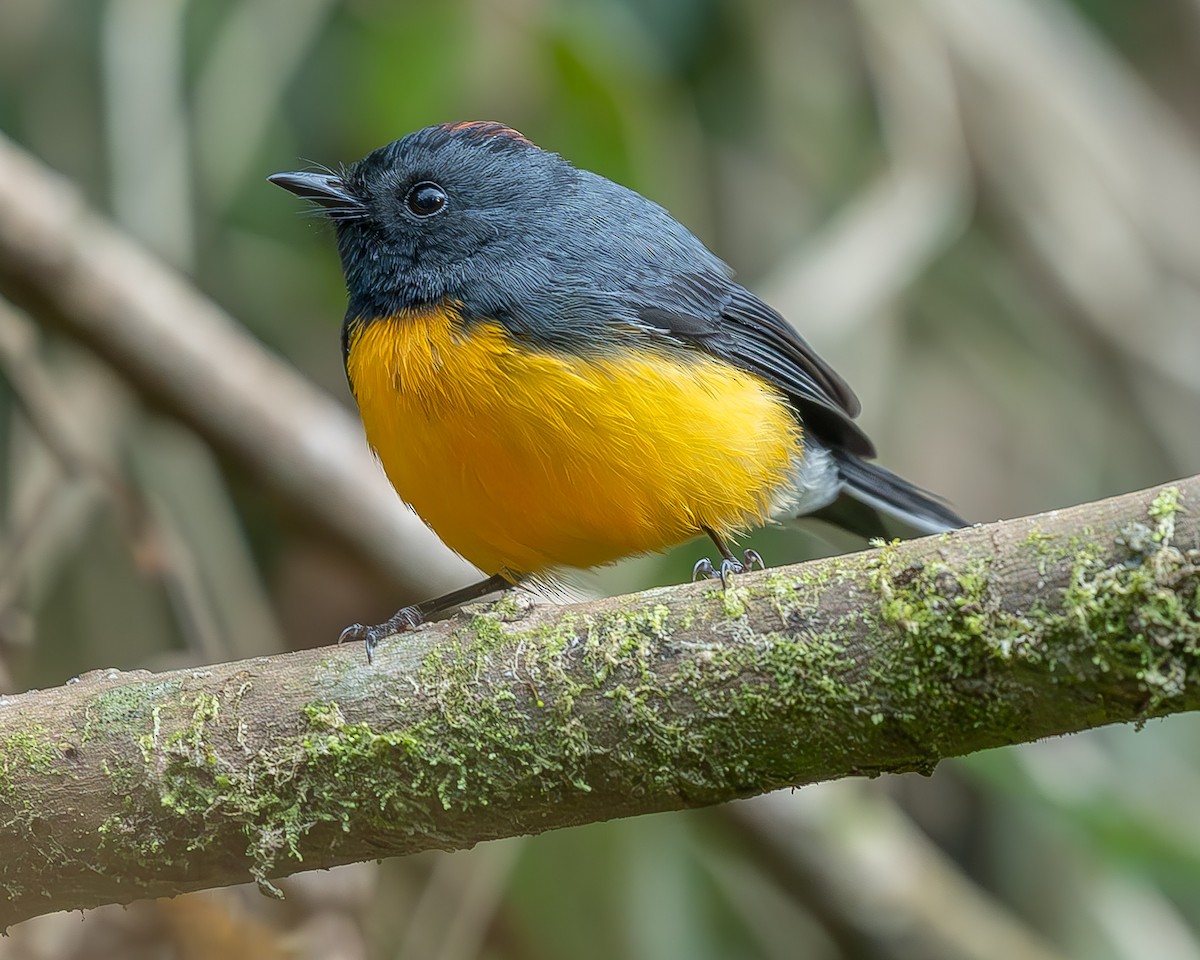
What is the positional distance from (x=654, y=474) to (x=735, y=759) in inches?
45.5

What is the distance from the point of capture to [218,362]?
4277mm

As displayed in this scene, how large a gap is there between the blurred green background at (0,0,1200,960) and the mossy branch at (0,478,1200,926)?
1.77m

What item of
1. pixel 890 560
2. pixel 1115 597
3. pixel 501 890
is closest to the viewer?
pixel 1115 597

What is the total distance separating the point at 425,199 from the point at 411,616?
A: 121cm

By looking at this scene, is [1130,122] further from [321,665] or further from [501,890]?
[321,665]

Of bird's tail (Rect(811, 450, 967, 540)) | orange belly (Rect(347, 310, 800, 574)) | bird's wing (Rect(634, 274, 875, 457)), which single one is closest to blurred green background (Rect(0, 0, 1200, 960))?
bird's tail (Rect(811, 450, 967, 540))


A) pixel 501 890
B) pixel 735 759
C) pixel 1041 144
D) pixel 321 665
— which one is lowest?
pixel 501 890

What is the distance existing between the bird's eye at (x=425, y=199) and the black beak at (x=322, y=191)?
13cm

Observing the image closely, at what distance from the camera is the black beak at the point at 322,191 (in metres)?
3.60

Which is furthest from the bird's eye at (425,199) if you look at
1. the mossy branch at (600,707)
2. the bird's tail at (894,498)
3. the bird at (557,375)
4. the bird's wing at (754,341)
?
the mossy branch at (600,707)

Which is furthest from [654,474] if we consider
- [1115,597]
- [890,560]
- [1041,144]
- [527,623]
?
[1041,144]

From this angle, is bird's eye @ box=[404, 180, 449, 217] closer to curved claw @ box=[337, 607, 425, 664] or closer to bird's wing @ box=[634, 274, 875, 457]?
bird's wing @ box=[634, 274, 875, 457]

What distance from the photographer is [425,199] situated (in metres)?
3.60

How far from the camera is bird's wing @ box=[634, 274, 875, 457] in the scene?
339 cm
